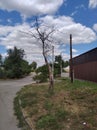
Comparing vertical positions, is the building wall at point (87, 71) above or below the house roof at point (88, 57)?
below

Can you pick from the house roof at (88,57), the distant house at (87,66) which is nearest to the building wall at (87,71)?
the distant house at (87,66)

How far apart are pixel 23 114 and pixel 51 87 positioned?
24.9 ft

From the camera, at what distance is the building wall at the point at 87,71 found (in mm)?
34562

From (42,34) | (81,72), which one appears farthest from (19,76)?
(42,34)

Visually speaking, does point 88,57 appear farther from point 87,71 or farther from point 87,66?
point 87,71

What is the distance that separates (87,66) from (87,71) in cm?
78

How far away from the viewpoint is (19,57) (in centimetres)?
6862

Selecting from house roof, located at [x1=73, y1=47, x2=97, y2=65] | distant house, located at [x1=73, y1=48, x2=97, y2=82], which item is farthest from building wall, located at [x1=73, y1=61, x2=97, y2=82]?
house roof, located at [x1=73, y1=47, x2=97, y2=65]

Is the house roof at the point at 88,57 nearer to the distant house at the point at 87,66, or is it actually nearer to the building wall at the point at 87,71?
the distant house at the point at 87,66

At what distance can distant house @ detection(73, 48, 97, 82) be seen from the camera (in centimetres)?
3473

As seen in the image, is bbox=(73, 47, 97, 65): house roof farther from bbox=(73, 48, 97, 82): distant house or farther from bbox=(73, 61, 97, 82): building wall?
bbox=(73, 61, 97, 82): building wall

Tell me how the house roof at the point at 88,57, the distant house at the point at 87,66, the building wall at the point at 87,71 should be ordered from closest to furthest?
the building wall at the point at 87,71 → the distant house at the point at 87,66 → the house roof at the point at 88,57

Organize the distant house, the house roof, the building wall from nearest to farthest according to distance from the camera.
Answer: the building wall → the distant house → the house roof

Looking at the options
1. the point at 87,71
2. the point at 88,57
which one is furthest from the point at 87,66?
the point at 88,57
